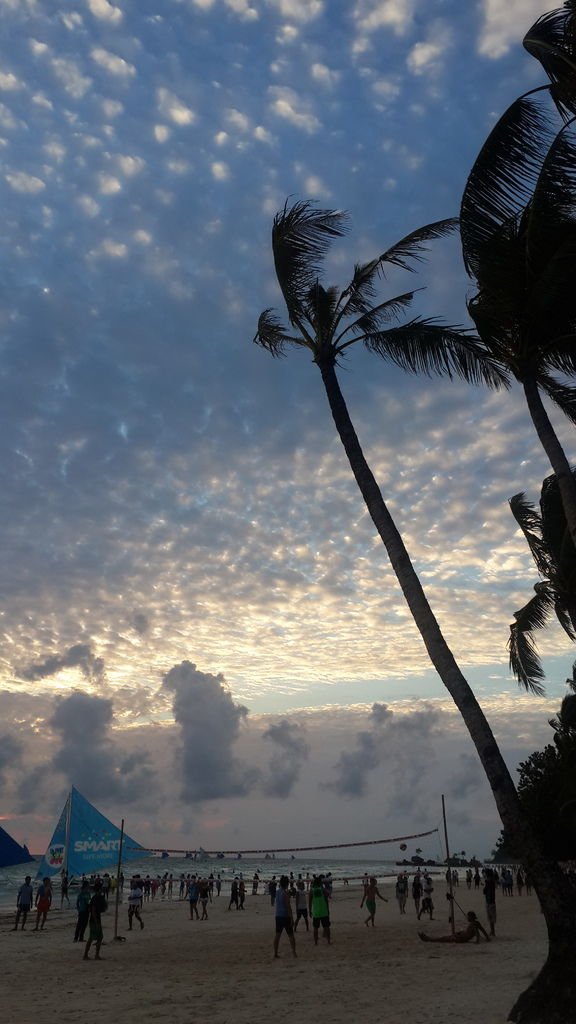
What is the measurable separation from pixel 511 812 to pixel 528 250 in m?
7.26

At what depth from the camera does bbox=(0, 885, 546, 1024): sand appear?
10.5m

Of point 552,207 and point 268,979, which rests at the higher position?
point 552,207

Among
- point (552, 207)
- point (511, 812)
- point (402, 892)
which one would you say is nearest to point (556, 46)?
point (552, 207)

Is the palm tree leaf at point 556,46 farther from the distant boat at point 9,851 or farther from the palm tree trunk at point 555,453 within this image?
the distant boat at point 9,851

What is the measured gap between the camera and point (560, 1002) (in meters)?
8.23

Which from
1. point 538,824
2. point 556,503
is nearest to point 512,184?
point 556,503

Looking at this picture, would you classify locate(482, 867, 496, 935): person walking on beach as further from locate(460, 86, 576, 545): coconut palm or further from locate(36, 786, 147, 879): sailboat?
locate(36, 786, 147, 879): sailboat

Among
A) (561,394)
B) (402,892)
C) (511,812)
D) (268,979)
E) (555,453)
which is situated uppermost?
(561,394)

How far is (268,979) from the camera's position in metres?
13.8

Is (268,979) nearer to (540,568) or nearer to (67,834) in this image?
(540,568)

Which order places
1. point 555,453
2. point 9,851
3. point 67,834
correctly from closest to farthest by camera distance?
1. point 555,453
2. point 9,851
3. point 67,834

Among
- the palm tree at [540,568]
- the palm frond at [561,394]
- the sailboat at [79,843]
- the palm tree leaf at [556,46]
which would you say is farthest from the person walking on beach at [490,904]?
the sailboat at [79,843]

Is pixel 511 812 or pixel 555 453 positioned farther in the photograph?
pixel 555 453

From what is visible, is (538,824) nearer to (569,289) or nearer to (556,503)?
(556,503)
